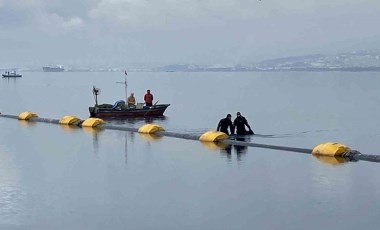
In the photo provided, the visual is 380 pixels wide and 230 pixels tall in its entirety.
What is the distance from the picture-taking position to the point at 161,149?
30.5 meters

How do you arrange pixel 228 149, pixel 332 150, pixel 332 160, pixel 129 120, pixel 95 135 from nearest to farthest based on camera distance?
pixel 332 160, pixel 332 150, pixel 228 149, pixel 95 135, pixel 129 120

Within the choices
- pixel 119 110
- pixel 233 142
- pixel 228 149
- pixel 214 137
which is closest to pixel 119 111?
pixel 119 110

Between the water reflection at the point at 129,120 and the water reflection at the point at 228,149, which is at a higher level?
the water reflection at the point at 129,120

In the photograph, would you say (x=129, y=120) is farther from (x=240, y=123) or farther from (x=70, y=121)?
(x=240, y=123)

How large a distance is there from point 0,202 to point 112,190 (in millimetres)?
3418

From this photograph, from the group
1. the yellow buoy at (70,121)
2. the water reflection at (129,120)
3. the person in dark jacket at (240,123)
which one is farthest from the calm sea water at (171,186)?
the water reflection at (129,120)

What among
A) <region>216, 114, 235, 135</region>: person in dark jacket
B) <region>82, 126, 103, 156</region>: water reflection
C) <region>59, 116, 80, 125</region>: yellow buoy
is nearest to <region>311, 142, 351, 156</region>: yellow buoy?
<region>216, 114, 235, 135</region>: person in dark jacket

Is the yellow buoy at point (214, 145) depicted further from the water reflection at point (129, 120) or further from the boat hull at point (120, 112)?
the boat hull at point (120, 112)

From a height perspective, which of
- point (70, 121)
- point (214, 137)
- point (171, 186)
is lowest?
point (171, 186)

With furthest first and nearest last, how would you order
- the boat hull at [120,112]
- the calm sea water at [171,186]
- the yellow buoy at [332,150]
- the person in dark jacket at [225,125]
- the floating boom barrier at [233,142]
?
the boat hull at [120,112], the person in dark jacket at [225,125], the yellow buoy at [332,150], the floating boom barrier at [233,142], the calm sea water at [171,186]

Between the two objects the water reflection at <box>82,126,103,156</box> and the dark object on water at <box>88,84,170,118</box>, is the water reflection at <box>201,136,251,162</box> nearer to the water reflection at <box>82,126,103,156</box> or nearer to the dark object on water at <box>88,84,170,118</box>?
the water reflection at <box>82,126,103,156</box>

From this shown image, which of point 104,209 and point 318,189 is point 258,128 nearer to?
point 318,189

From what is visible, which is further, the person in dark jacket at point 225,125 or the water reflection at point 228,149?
the person in dark jacket at point 225,125

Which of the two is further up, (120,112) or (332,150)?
(120,112)
